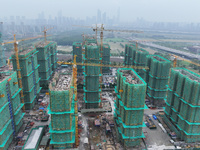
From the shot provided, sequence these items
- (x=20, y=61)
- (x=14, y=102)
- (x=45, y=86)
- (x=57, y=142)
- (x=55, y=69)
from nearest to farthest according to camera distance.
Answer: (x=57, y=142), (x=14, y=102), (x=20, y=61), (x=45, y=86), (x=55, y=69)

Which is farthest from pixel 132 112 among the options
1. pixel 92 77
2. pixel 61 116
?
pixel 92 77

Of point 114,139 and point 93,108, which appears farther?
point 93,108

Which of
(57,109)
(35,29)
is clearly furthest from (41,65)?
(35,29)

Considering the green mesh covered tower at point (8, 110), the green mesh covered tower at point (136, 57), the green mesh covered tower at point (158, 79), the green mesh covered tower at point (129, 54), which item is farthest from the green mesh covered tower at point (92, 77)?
the green mesh covered tower at point (129, 54)

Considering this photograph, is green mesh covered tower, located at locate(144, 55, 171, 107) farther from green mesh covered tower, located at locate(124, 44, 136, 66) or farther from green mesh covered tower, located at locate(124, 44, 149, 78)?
green mesh covered tower, located at locate(124, 44, 136, 66)

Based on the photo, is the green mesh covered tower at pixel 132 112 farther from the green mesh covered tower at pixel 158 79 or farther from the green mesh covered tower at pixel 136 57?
the green mesh covered tower at pixel 136 57

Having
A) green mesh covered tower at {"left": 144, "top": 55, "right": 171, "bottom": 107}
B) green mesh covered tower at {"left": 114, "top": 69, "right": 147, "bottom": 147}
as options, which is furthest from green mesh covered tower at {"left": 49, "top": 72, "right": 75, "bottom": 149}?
green mesh covered tower at {"left": 144, "top": 55, "right": 171, "bottom": 107}

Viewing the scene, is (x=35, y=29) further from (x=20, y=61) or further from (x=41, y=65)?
(x=20, y=61)
